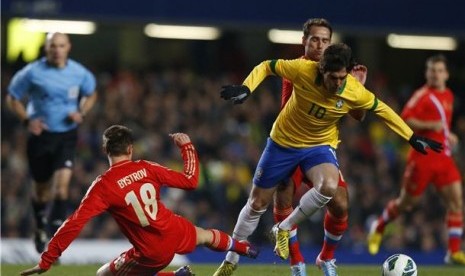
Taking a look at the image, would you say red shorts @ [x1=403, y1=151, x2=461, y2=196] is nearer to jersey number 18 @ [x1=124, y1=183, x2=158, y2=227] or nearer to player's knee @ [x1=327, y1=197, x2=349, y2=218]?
player's knee @ [x1=327, y1=197, x2=349, y2=218]

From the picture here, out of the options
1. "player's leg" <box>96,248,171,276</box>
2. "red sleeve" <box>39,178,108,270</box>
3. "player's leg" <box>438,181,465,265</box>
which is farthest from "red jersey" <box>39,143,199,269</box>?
"player's leg" <box>438,181,465,265</box>

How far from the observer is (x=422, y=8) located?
73.3ft

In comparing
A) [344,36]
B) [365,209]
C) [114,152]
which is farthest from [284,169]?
[344,36]

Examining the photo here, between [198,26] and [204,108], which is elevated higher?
[198,26]

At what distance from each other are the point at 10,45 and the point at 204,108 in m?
3.73

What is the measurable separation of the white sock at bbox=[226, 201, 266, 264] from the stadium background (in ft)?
27.1

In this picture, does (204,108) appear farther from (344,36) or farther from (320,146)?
(320,146)

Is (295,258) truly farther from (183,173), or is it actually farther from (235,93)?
(235,93)

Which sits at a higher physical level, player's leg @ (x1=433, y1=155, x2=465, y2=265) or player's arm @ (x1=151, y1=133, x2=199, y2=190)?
player's arm @ (x1=151, y1=133, x2=199, y2=190)

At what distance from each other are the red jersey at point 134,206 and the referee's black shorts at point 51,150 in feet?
13.5

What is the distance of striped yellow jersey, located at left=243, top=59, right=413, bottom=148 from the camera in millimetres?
10867

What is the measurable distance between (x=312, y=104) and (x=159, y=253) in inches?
76.6

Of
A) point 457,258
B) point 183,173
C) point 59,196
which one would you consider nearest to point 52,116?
point 59,196

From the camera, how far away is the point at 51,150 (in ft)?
47.4
